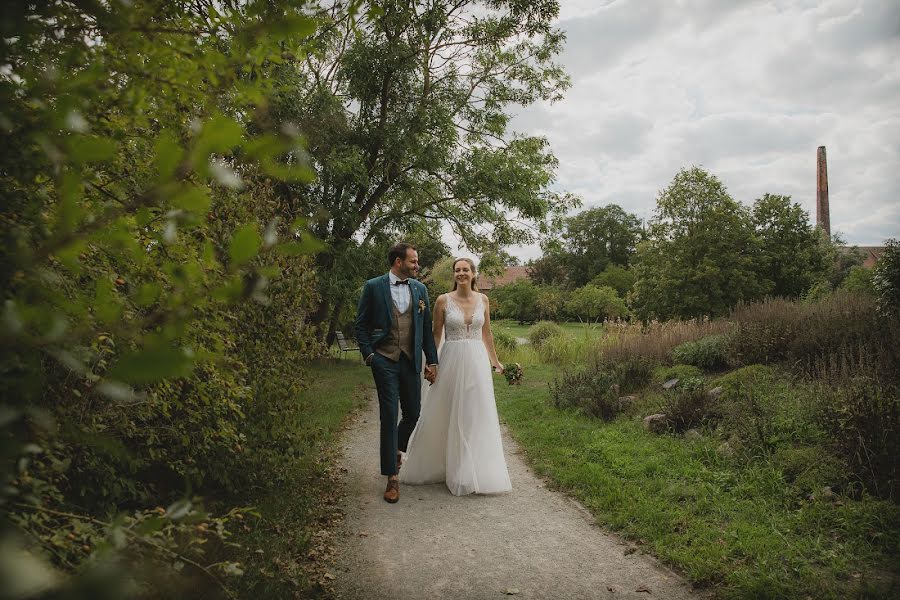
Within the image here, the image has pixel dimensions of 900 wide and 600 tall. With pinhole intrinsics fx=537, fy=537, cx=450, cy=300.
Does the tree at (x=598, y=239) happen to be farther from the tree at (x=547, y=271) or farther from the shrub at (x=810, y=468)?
the shrub at (x=810, y=468)

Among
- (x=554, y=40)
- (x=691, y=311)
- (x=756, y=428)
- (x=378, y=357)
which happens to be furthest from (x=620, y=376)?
(x=691, y=311)

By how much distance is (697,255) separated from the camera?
26.2 meters

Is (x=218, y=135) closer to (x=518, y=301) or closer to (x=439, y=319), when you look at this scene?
(x=439, y=319)

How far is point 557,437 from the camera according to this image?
7641mm

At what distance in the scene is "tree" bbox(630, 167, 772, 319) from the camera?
81.7 ft

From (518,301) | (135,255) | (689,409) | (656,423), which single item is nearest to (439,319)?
(656,423)

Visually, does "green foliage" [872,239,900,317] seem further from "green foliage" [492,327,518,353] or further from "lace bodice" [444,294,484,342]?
"green foliage" [492,327,518,353]

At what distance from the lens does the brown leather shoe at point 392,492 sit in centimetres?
524

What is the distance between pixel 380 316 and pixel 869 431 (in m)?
4.83

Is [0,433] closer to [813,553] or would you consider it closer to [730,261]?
[813,553]

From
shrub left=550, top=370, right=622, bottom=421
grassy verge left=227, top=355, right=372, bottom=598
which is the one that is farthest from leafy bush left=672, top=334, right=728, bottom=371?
grassy verge left=227, top=355, right=372, bottom=598

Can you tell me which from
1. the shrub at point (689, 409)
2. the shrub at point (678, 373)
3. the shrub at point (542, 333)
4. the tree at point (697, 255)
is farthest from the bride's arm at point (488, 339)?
the tree at point (697, 255)

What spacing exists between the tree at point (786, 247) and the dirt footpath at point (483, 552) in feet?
83.4

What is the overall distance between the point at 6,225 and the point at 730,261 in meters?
27.6
